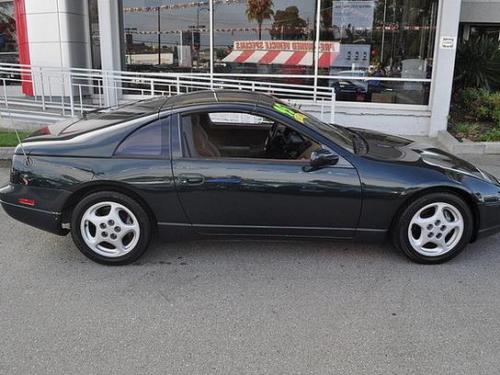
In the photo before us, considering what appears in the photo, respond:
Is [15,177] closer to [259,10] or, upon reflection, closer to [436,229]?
[436,229]

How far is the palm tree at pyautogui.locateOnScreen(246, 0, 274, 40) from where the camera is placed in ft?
34.3

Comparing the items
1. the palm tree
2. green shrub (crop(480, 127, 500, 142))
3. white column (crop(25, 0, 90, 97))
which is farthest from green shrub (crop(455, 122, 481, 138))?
white column (crop(25, 0, 90, 97))

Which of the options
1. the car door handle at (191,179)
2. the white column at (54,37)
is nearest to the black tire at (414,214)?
the car door handle at (191,179)

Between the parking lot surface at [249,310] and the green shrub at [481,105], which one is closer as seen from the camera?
the parking lot surface at [249,310]

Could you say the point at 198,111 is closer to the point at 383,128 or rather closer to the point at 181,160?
the point at 181,160

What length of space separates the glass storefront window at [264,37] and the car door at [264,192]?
275 inches

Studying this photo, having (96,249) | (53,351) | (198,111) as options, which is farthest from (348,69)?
(53,351)

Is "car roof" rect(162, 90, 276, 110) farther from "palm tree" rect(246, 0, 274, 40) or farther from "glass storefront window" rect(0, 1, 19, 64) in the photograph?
"glass storefront window" rect(0, 1, 19, 64)

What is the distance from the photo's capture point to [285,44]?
10523 mm

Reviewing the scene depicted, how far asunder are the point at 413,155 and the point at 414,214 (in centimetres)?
59

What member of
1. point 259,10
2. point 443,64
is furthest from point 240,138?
point 259,10

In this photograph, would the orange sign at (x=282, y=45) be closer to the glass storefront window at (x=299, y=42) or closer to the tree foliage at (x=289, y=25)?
the glass storefront window at (x=299, y=42)

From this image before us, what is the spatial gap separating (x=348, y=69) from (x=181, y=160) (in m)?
7.29

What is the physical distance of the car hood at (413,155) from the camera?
4.05 metres
